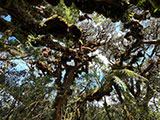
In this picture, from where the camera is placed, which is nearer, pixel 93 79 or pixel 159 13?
pixel 159 13

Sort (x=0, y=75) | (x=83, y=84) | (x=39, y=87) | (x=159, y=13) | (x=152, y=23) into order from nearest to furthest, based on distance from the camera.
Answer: (x=159, y=13)
(x=39, y=87)
(x=0, y=75)
(x=83, y=84)
(x=152, y=23)

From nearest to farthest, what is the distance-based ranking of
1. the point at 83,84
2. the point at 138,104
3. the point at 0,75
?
the point at 138,104, the point at 0,75, the point at 83,84

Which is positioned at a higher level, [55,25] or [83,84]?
[55,25]

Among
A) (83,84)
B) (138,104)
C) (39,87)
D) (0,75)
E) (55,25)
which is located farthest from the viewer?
(83,84)

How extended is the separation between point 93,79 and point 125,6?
4.55 metres

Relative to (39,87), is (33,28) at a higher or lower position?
higher

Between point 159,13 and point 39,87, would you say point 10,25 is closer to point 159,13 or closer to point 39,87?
point 39,87

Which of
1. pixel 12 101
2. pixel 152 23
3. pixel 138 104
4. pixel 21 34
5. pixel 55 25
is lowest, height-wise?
pixel 138 104

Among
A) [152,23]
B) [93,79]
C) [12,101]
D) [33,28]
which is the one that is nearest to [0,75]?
[12,101]

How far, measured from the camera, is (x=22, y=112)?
181 inches

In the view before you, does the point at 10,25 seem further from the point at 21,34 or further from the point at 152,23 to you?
the point at 152,23

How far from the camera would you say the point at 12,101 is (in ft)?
18.6

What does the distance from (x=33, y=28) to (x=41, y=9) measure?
4.78ft

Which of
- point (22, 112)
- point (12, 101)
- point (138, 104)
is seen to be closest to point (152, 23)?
point (138, 104)
